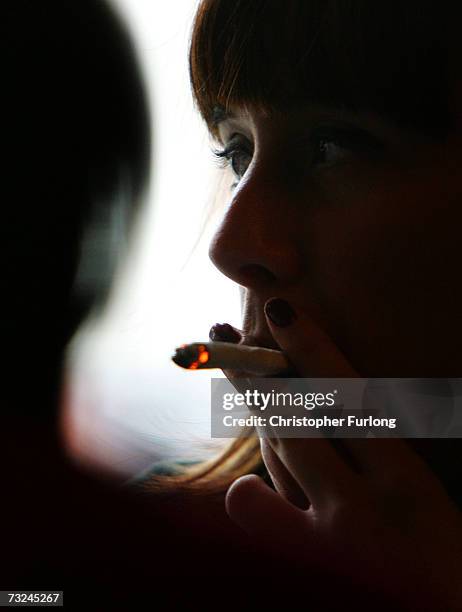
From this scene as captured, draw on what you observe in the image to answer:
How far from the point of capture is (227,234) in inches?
23.3

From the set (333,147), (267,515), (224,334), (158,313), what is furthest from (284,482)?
(158,313)

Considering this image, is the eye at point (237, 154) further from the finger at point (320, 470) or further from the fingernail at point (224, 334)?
the finger at point (320, 470)

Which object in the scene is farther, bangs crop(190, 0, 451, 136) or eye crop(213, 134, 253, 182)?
eye crop(213, 134, 253, 182)

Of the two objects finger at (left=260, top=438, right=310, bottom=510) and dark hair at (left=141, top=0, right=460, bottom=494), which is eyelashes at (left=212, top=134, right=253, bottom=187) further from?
finger at (left=260, top=438, right=310, bottom=510)

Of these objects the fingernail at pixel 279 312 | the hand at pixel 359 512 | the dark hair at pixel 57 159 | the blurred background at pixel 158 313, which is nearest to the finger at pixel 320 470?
the hand at pixel 359 512

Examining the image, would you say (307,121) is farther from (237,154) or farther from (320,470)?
(320,470)

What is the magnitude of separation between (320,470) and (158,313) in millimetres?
669

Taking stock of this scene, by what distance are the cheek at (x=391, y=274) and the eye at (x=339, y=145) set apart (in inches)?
1.5

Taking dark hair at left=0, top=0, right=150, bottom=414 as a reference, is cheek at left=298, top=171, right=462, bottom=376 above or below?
below

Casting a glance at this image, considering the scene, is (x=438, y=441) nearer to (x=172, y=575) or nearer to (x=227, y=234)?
(x=227, y=234)

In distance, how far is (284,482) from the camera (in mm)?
622

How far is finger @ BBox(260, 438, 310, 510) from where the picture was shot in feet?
2.02

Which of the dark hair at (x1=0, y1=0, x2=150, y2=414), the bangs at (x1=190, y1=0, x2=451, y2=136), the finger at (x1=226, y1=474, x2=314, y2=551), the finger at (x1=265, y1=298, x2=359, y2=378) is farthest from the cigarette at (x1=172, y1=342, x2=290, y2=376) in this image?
the dark hair at (x1=0, y1=0, x2=150, y2=414)

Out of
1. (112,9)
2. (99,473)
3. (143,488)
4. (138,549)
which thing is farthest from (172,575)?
(112,9)
